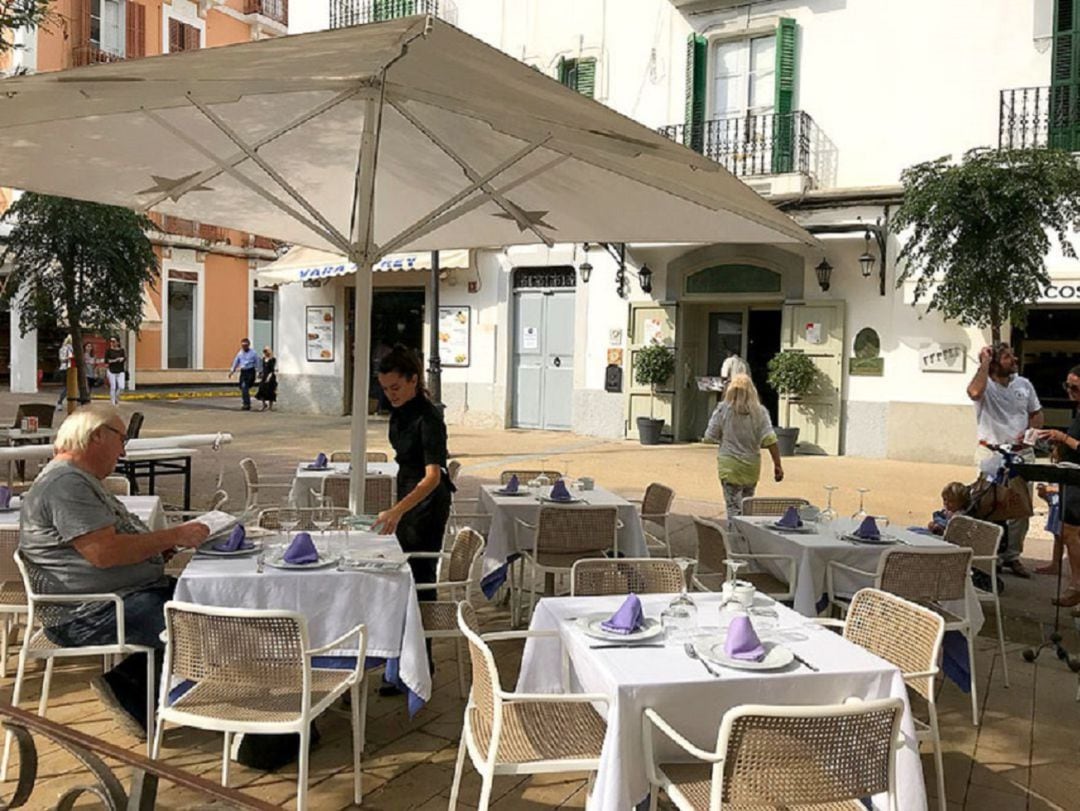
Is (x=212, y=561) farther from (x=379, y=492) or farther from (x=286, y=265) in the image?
(x=286, y=265)

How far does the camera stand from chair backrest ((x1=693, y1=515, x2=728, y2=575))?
493 cm

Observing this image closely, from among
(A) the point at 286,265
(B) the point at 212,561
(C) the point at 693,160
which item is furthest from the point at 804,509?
(A) the point at 286,265

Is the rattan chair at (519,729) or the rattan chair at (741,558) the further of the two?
the rattan chair at (741,558)

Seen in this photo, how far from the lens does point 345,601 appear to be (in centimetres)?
365

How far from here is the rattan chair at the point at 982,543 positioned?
16.1 ft

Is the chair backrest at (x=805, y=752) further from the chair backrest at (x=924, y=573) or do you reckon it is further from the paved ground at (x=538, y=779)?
the chair backrest at (x=924, y=573)

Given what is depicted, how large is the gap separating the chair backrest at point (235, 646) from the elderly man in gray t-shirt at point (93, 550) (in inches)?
25.3

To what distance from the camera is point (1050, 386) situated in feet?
46.3

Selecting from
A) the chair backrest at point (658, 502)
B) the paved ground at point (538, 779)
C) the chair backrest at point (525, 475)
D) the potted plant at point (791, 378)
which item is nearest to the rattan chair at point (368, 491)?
the chair backrest at point (525, 475)

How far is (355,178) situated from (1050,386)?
1195 cm

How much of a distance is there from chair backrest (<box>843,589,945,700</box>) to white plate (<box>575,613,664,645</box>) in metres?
0.79

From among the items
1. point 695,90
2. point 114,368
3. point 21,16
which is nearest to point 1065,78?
point 695,90

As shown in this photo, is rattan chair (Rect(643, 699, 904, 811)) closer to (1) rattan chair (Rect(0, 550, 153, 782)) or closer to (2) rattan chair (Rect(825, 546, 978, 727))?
(2) rattan chair (Rect(825, 546, 978, 727))

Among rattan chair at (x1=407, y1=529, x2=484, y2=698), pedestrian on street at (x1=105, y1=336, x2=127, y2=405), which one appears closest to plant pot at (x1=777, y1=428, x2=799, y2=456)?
rattan chair at (x1=407, y1=529, x2=484, y2=698)
